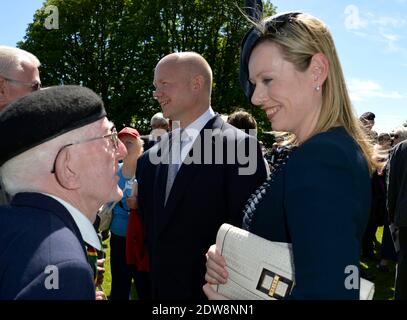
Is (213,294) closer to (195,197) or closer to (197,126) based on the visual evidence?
(195,197)

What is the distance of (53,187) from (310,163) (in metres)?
0.90

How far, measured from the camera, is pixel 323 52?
1.67 meters

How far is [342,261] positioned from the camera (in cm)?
126

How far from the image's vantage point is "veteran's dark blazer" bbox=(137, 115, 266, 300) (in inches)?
119

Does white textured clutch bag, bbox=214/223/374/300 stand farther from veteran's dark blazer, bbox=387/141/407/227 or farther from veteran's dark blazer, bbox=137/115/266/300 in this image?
veteran's dark blazer, bbox=387/141/407/227

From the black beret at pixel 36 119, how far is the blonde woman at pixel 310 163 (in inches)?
29.1

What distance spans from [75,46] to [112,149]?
2823cm

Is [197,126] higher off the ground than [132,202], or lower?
higher

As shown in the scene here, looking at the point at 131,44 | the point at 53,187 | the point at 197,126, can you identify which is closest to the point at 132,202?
the point at 197,126

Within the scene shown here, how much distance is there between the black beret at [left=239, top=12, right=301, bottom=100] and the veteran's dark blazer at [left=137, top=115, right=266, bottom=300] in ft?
3.59
